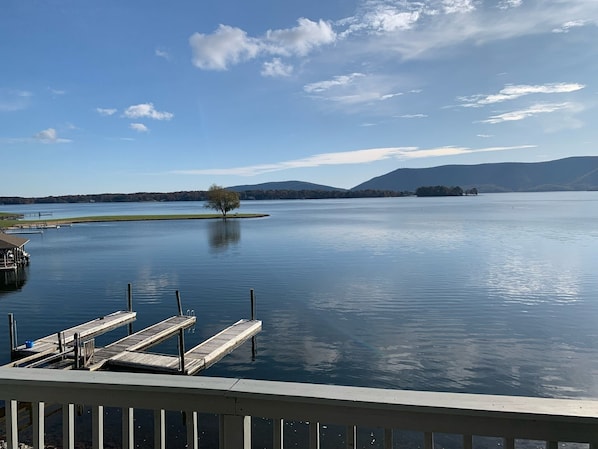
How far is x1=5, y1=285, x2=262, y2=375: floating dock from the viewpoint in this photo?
17469 millimetres

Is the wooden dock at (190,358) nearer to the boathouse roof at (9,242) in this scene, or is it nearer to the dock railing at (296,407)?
the dock railing at (296,407)

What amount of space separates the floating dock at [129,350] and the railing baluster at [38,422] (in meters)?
14.9

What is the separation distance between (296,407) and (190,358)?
17319mm

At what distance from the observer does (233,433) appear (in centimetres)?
244

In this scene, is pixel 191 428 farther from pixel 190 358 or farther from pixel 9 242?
pixel 9 242

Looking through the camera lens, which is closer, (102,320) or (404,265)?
(102,320)

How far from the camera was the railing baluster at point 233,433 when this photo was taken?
243 cm

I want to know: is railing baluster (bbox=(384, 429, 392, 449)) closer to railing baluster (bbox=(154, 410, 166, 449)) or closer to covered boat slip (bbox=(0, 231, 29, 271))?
railing baluster (bbox=(154, 410, 166, 449))

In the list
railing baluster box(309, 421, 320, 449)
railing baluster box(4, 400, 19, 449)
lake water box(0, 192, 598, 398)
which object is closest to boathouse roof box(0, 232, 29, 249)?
lake water box(0, 192, 598, 398)

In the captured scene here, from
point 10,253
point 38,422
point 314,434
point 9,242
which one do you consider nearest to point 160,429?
point 38,422

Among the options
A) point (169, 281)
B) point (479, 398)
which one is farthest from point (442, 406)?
point (169, 281)

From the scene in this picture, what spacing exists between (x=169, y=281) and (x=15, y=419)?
3532cm

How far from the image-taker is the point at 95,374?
8.52 feet

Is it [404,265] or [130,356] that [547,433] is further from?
[404,265]
